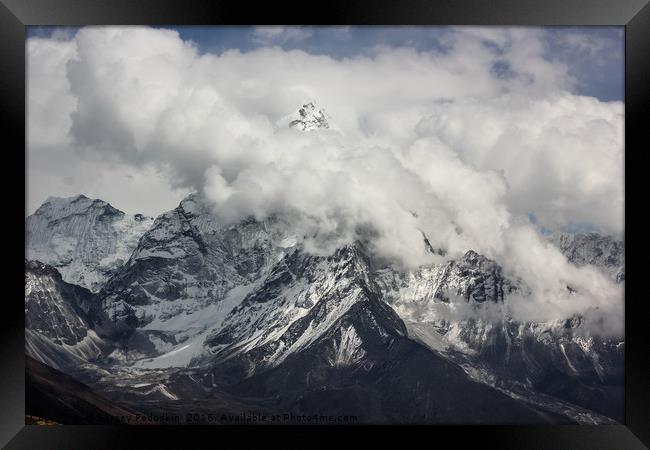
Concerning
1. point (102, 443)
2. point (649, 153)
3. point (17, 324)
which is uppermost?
point (649, 153)

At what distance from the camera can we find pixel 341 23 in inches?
1085

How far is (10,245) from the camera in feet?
90.5

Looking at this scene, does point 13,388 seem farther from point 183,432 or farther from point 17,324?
point 183,432

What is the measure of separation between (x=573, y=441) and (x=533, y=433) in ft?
4.26

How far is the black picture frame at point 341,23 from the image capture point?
27328 millimetres

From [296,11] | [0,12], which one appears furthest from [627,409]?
[0,12]

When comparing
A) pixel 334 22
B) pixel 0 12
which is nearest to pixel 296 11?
pixel 334 22

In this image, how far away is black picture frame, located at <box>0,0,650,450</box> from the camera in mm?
27328

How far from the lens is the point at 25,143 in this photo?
90.7 ft

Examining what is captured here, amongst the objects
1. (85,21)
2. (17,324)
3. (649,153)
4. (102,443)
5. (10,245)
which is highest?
(85,21)

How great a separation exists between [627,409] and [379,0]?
14950 millimetres

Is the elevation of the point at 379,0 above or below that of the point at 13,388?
above

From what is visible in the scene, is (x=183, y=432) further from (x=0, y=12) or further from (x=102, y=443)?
(x=0, y=12)

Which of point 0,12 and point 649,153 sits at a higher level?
point 0,12
